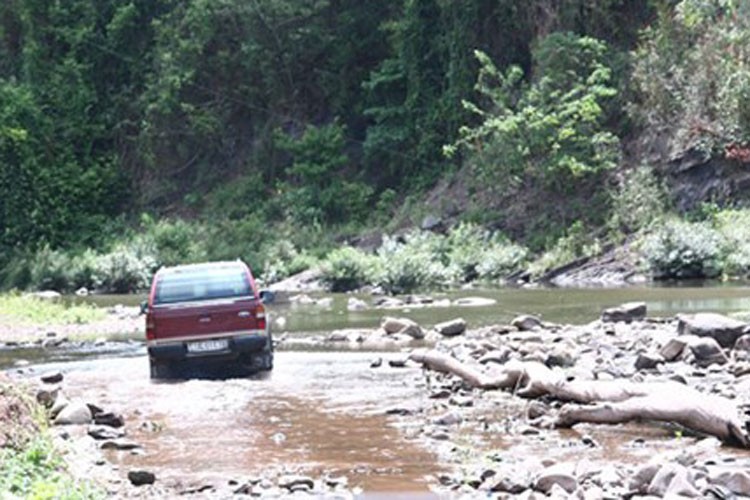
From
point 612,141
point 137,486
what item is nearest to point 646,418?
point 137,486

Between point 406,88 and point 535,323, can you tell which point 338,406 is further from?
point 406,88

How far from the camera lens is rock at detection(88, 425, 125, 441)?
13164 mm

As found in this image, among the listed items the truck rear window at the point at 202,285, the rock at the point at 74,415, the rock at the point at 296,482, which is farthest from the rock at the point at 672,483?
the truck rear window at the point at 202,285

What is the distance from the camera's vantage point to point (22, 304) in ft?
110

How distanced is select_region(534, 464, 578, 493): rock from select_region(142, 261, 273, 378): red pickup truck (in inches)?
362

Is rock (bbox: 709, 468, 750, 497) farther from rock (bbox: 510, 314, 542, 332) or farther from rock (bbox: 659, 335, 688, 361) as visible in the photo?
rock (bbox: 510, 314, 542, 332)

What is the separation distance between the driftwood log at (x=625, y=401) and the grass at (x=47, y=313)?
17.4m

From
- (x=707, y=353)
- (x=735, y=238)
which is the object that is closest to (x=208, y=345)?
(x=707, y=353)

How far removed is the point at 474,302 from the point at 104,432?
1911 centimetres

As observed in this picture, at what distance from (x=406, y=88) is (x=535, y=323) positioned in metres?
28.9

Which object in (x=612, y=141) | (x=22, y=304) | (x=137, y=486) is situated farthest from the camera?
(x=612, y=141)

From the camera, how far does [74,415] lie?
1426cm

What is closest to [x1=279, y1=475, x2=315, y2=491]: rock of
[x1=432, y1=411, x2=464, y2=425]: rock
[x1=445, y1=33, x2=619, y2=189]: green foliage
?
[x1=432, y1=411, x2=464, y2=425]: rock

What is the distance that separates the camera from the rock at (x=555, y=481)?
9609 mm
